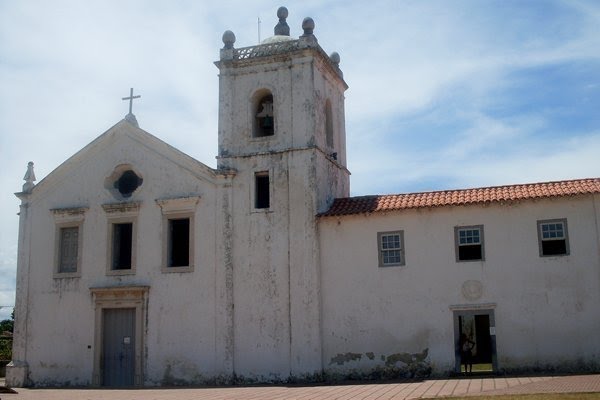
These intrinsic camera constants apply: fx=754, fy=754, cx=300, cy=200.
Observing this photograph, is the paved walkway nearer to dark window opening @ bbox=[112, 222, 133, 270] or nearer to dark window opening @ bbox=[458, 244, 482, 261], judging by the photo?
dark window opening @ bbox=[458, 244, 482, 261]

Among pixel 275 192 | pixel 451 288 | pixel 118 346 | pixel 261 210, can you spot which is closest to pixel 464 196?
pixel 451 288

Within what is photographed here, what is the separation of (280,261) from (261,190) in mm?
2658

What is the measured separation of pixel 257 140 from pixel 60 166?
24.5 feet

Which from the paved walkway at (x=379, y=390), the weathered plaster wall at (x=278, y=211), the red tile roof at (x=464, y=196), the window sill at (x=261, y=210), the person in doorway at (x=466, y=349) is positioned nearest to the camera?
→ the paved walkway at (x=379, y=390)

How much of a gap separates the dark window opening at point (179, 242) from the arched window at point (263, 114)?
4005mm

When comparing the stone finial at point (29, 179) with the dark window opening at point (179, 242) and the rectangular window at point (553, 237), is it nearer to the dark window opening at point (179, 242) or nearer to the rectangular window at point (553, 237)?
the dark window opening at point (179, 242)

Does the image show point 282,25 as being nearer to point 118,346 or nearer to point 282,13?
point 282,13

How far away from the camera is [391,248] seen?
23562mm

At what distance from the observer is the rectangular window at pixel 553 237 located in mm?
22156

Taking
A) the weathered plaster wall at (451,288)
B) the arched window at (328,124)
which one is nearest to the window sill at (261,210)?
the weathered plaster wall at (451,288)

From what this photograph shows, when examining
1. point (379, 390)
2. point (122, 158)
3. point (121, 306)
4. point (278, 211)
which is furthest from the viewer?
point (122, 158)

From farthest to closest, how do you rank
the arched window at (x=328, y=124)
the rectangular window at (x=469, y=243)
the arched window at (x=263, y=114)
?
the arched window at (x=328, y=124), the arched window at (x=263, y=114), the rectangular window at (x=469, y=243)

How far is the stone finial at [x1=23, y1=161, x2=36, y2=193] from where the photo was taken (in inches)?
1099

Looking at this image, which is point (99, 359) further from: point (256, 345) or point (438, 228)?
point (438, 228)
